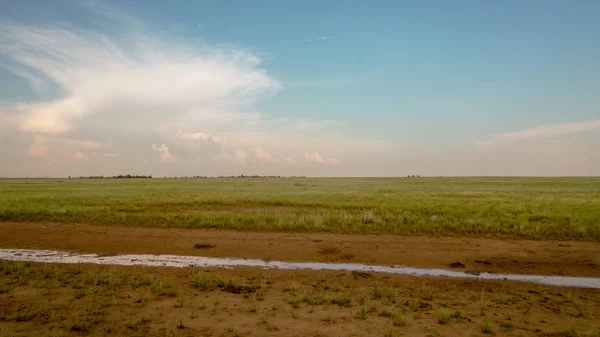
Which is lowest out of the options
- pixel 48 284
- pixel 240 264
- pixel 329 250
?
pixel 240 264

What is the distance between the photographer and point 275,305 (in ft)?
30.4

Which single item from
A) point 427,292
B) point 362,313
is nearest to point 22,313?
point 362,313

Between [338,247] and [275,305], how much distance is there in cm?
783

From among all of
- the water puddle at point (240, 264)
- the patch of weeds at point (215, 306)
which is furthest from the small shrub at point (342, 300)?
the water puddle at point (240, 264)

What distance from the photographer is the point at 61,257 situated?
1503cm

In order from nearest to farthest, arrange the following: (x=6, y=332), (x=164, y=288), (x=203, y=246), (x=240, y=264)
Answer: (x=6, y=332) < (x=164, y=288) < (x=240, y=264) < (x=203, y=246)

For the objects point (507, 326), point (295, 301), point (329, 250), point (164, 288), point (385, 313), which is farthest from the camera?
point (329, 250)

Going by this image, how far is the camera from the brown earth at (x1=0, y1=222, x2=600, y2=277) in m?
14.5

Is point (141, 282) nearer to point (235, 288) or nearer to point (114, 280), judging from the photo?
point (114, 280)

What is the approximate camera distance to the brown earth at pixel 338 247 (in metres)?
14.5

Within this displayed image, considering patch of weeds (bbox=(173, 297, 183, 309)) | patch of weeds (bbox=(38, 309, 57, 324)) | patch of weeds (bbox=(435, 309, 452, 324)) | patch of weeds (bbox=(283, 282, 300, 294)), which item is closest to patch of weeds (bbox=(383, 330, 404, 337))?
patch of weeds (bbox=(435, 309, 452, 324))

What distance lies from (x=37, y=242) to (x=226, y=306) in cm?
1342

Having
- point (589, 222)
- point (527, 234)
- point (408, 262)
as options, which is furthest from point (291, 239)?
point (589, 222)

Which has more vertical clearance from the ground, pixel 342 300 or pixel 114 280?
pixel 114 280
